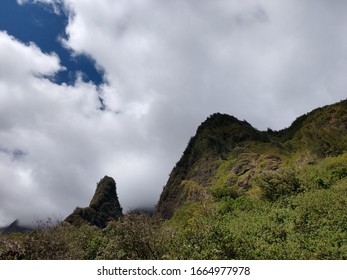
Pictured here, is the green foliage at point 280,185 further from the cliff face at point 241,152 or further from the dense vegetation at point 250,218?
the cliff face at point 241,152

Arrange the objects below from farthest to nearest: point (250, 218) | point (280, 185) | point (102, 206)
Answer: point (102, 206)
point (280, 185)
point (250, 218)

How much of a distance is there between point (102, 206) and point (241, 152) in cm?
11957

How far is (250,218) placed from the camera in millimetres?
31688

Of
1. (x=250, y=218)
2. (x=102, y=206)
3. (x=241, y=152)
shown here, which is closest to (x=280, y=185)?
(x=250, y=218)

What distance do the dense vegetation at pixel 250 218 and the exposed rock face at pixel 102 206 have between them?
304 ft

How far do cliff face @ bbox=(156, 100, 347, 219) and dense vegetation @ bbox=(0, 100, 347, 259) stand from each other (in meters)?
0.24

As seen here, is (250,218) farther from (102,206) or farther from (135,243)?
(102,206)

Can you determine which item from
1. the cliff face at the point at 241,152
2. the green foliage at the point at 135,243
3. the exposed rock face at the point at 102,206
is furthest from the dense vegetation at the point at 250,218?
the exposed rock face at the point at 102,206

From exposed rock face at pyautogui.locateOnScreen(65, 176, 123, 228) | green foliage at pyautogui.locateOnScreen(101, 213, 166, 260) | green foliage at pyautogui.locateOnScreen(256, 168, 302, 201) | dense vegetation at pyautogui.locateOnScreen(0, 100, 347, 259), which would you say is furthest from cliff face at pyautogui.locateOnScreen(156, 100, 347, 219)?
exposed rock face at pyautogui.locateOnScreen(65, 176, 123, 228)

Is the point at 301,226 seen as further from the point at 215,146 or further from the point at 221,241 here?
the point at 215,146

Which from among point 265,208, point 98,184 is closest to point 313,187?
point 265,208

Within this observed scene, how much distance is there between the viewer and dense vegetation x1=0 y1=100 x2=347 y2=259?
19625mm

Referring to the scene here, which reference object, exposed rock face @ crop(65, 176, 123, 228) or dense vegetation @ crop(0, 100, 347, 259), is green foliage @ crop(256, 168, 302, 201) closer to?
dense vegetation @ crop(0, 100, 347, 259)
